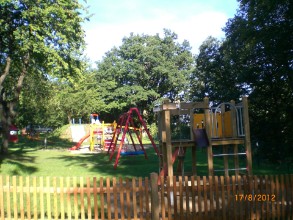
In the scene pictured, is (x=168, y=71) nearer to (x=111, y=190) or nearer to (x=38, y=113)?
(x=38, y=113)

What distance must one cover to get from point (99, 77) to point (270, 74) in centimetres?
3494

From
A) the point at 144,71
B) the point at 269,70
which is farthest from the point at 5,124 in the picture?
the point at 144,71

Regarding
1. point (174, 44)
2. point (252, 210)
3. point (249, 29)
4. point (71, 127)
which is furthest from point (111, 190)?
point (174, 44)

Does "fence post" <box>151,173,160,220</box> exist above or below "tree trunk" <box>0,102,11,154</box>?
below

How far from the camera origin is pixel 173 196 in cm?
665

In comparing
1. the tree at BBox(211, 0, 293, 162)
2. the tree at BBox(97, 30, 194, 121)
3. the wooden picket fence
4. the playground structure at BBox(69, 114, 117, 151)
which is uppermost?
the tree at BBox(97, 30, 194, 121)

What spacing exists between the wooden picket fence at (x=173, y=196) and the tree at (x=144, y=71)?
146ft

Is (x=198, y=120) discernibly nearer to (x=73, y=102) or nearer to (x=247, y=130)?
(x=247, y=130)

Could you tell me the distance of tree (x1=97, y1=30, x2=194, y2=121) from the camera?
52.0 metres

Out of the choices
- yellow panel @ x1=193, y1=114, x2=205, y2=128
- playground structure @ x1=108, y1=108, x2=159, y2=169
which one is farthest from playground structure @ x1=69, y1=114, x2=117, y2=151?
yellow panel @ x1=193, y1=114, x2=205, y2=128

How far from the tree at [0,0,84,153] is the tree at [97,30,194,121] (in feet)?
98.7

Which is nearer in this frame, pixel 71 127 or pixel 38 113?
pixel 71 127

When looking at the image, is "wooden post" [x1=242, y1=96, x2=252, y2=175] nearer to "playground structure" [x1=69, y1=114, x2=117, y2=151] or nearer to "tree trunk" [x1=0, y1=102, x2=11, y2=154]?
"tree trunk" [x1=0, y1=102, x2=11, y2=154]

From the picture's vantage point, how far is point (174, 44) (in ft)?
182
